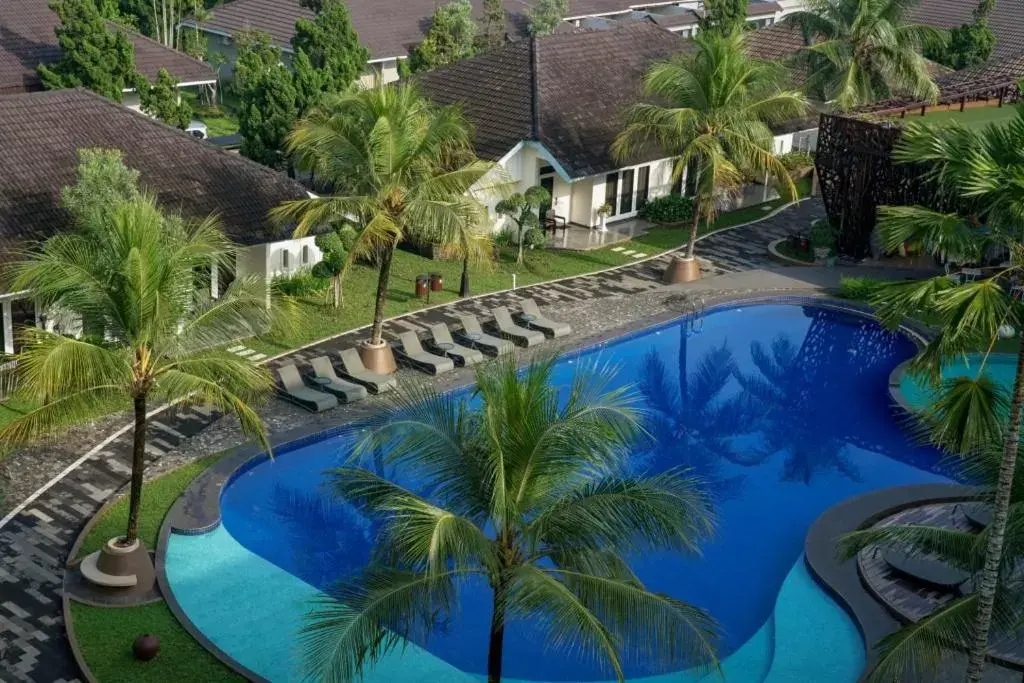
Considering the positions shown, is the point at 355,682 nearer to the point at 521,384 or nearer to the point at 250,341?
the point at 521,384

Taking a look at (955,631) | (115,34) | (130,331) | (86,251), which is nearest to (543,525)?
(955,631)

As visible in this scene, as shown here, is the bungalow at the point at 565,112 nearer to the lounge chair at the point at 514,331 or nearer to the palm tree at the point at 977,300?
the lounge chair at the point at 514,331

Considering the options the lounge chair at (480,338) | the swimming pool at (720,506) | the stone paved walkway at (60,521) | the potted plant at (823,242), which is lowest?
the swimming pool at (720,506)

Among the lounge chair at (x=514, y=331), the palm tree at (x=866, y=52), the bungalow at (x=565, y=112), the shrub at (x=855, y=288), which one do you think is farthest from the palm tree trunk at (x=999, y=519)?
the palm tree at (x=866, y=52)

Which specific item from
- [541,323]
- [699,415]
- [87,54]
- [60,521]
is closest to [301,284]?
[541,323]

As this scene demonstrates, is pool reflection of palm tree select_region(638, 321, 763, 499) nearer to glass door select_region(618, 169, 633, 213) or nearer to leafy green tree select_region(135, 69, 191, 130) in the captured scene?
glass door select_region(618, 169, 633, 213)

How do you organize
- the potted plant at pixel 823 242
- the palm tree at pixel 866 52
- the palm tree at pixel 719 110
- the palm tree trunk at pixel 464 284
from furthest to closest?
1. the palm tree at pixel 866 52
2. the potted plant at pixel 823 242
3. the palm tree trunk at pixel 464 284
4. the palm tree at pixel 719 110
